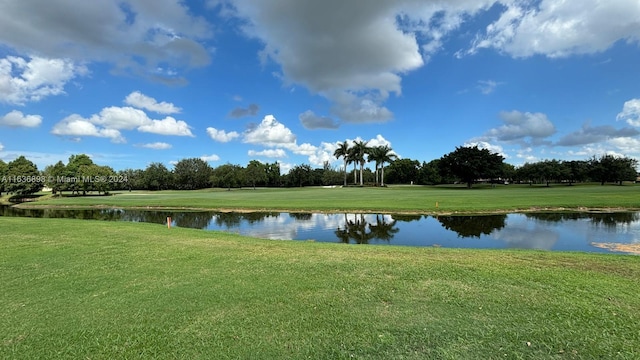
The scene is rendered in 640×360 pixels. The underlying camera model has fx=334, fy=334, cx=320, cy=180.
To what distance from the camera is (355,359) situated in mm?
4441

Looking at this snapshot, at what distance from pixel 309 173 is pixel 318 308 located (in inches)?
5154

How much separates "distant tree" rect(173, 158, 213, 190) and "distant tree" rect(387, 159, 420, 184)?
246 feet

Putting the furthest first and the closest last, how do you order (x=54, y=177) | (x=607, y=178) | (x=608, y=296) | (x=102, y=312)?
1. (x=607, y=178)
2. (x=54, y=177)
3. (x=608, y=296)
4. (x=102, y=312)

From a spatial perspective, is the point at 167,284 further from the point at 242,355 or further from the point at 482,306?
the point at 482,306

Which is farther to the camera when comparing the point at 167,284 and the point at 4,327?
the point at 167,284

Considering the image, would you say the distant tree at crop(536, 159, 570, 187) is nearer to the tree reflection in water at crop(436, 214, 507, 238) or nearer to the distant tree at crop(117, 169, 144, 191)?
the tree reflection in water at crop(436, 214, 507, 238)

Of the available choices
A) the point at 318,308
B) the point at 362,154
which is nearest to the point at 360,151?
the point at 362,154

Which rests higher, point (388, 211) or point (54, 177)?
point (54, 177)

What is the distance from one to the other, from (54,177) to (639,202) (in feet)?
360

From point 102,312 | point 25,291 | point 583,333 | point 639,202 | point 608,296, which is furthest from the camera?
point 639,202

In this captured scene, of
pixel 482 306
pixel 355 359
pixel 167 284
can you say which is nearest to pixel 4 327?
pixel 167 284

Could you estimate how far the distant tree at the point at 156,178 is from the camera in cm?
12450

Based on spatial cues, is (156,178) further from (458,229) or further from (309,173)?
(458,229)

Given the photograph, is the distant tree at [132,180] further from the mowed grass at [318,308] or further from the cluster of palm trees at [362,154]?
the mowed grass at [318,308]
